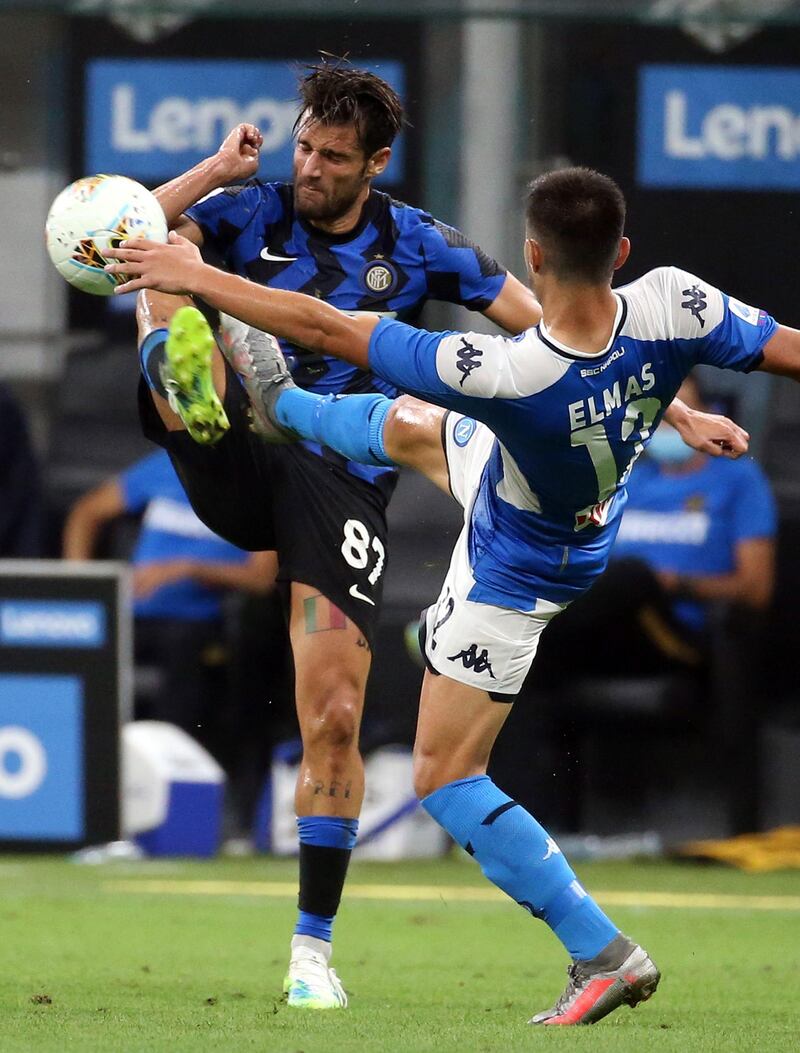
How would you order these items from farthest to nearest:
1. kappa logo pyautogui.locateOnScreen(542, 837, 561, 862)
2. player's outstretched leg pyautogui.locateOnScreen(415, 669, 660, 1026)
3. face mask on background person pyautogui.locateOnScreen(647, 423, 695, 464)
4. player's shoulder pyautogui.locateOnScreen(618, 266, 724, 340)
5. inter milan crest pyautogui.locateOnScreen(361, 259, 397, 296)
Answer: face mask on background person pyautogui.locateOnScreen(647, 423, 695, 464) → inter milan crest pyautogui.locateOnScreen(361, 259, 397, 296) → kappa logo pyautogui.locateOnScreen(542, 837, 561, 862) → player's outstretched leg pyautogui.locateOnScreen(415, 669, 660, 1026) → player's shoulder pyautogui.locateOnScreen(618, 266, 724, 340)

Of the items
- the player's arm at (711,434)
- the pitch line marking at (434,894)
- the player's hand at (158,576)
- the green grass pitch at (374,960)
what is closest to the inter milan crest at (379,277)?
the player's arm at (711,434)

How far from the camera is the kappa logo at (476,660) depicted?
535cm

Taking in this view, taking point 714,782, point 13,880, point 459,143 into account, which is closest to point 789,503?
point 714,782

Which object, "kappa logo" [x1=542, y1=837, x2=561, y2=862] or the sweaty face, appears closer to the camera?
"kappa logo" [x1=542, y1=837, x2=561, y2=862]

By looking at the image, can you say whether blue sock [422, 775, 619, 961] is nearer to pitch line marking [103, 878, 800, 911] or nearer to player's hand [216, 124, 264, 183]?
player's hand [216, 124, 264, 183]

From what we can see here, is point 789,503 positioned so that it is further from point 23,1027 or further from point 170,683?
point 23,1027

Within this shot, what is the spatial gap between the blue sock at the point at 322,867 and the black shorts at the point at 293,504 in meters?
0.54

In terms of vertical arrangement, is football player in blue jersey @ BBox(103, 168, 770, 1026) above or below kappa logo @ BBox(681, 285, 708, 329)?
below

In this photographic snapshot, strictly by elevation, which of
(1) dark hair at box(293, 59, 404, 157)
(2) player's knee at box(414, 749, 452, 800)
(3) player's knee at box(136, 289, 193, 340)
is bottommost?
(2) player's knee at box(414, 749, 452, 800)

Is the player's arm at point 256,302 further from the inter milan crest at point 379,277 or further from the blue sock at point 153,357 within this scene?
the inter milan crest at point 379,277

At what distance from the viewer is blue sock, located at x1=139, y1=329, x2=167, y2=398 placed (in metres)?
5.85

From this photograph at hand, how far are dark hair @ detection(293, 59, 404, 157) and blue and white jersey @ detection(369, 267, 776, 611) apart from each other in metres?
1.09

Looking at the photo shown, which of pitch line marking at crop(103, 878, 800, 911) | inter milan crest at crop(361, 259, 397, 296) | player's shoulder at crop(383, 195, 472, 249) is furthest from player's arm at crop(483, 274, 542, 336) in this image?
pitch line marking at crop(103, 878, 800, 911)

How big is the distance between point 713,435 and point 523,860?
3.99 feet
